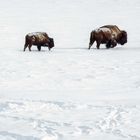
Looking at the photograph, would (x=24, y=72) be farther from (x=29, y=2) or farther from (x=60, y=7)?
(x=29, y=2)

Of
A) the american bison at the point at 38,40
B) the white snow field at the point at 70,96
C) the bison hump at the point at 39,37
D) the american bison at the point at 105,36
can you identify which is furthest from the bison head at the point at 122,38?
the white snow field at the point at 70,96

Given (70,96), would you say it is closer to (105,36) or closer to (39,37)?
(105,36)

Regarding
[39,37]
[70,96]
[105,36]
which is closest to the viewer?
[70,96]

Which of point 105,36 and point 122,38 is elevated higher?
point 105,36

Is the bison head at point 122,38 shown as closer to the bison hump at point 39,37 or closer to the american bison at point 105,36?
the american bison at point 105,36

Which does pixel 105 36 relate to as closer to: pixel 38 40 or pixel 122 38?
pixel 122 38

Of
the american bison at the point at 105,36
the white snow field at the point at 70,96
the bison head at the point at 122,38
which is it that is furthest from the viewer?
the bison head at the point at 122,38

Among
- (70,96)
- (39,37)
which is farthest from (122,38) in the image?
(70,96)

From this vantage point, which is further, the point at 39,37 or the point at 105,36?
the point at 39,37

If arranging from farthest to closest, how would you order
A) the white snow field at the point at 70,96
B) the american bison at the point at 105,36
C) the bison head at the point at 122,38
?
the bison head at the point at 122,38 < the american bison at the point at 105,36 < the white snow field at the point at 70,96

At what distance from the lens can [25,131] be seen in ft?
19.7

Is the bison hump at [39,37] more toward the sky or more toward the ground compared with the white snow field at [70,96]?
more toward the sky

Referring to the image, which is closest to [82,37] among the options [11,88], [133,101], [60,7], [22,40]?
[22,40]

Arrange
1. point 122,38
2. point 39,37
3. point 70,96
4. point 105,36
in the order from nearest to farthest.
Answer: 1. point 70,96
2. point 105,36
3. point 39,37
4. point 122,38
